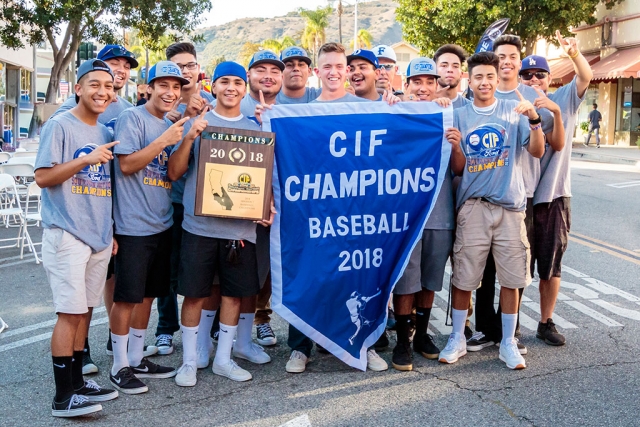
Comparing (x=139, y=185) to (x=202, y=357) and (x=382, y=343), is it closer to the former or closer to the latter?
(x=202, y=357)

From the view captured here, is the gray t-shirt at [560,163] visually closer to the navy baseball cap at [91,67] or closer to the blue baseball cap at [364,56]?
the blue baseball cap at [364,56]

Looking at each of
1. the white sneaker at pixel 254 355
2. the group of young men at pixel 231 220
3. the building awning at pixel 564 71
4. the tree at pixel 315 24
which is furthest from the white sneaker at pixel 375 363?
the tree at pixel 315 24

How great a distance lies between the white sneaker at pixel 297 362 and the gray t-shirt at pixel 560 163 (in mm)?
2148

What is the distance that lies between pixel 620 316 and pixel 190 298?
12.2 ft

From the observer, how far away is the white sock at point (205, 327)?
16.2ft

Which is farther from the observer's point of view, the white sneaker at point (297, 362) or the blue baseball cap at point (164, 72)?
the white sneaker at point (297, 362)

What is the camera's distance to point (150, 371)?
4.69 meters

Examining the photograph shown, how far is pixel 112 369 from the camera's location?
4547 millimetres

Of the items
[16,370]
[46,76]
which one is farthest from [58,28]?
[46,76]

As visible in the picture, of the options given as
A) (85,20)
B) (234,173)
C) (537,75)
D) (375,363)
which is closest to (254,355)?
(375,363)

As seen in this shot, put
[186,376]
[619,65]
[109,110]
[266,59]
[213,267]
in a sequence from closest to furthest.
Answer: [186,376], [213,267], [109,110], [266,59], [619,65]

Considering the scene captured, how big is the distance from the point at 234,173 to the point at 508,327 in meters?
2.20

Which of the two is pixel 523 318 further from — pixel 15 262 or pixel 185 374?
pixel 15 262

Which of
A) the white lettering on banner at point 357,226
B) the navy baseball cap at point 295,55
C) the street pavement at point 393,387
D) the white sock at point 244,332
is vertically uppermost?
the navy baseball cap at point 295,55
